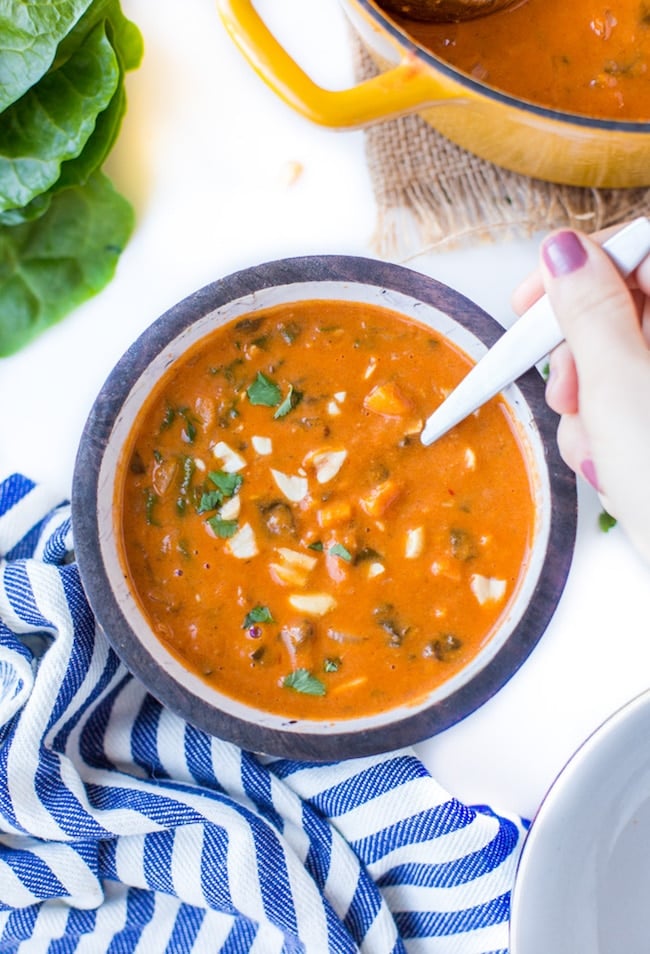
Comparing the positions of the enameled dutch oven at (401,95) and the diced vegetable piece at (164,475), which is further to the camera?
the diced vegetable piece at (164,475)

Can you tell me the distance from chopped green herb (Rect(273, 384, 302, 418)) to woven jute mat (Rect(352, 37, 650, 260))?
43 cm

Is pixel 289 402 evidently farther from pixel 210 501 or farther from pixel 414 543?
pixel 414 543

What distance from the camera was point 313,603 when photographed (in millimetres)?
2064

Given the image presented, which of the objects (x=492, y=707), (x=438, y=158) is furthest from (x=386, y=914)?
(x=438, y=158)

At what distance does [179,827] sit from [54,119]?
1.52 metres

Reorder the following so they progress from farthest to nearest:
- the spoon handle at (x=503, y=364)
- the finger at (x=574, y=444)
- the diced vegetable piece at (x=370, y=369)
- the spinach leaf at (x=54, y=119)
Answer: the spinach leaf at (x=54, y=119), the diced vegetable piece at (x=370, y=369), the finger at (x=574, y=444), the spoon handle at (x=503, y=364)

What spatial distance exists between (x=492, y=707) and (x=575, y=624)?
249 mm

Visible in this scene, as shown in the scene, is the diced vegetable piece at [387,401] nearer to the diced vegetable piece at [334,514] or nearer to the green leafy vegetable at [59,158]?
the diced vegetable piece at [334,514]

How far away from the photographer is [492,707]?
7.33 ft

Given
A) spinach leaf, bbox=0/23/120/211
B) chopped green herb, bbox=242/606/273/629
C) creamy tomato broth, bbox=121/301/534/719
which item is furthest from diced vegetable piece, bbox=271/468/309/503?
spinach leaf, bbox=0/23/120/211

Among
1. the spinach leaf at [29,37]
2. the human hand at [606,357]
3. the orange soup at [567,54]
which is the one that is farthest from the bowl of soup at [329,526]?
the spinach leaf at [29,37]

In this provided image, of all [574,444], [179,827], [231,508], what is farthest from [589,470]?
[179,827]

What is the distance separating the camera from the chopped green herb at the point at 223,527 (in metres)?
2.07

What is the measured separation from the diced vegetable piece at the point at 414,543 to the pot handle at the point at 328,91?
766mm
